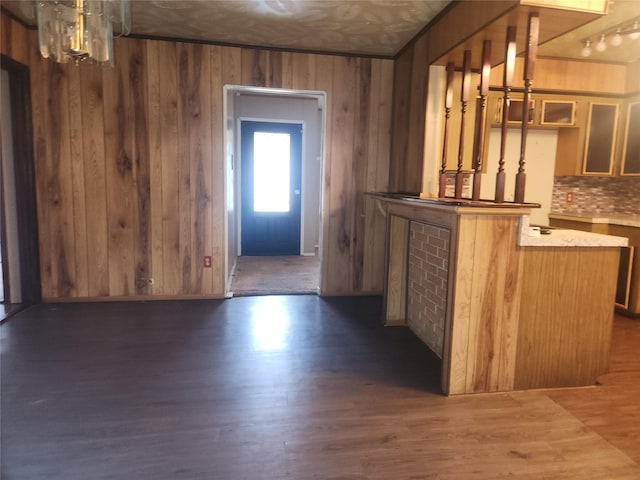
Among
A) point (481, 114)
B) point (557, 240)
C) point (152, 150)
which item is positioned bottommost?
point (557, 240)

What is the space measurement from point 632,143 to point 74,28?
4836 mm

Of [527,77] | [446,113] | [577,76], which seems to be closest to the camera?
[527,77]

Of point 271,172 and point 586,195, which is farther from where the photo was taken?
point 271,172

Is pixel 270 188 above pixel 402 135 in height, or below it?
below

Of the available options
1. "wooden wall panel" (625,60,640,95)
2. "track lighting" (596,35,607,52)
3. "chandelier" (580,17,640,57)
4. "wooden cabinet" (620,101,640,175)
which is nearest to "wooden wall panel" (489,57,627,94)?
"wooden wall panel" (625,60,640,95)

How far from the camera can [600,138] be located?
4312mm

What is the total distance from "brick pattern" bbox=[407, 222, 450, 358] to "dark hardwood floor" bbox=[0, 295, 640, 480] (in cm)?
15

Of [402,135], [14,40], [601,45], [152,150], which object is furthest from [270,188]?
[601,45]

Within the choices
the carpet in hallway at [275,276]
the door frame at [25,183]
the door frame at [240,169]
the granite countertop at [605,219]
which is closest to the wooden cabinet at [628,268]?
the granite countertop at [605,219]

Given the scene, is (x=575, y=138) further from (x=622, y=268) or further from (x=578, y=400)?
(x=578, y=400)

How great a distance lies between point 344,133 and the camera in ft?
14.2

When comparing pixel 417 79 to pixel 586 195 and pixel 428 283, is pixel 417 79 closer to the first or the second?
pixel 428 283

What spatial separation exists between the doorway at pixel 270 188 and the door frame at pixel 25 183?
10.0 ft

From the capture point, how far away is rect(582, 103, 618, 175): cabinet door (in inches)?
169
